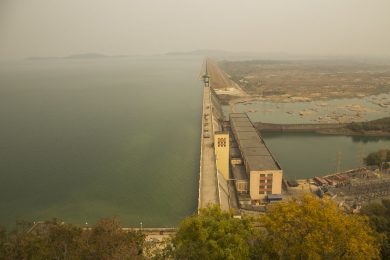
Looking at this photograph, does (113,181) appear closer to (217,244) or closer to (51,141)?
(51,141)

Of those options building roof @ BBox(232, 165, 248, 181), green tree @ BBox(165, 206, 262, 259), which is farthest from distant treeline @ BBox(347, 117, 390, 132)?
green tree @ BBox(165, 206, 262, 259)

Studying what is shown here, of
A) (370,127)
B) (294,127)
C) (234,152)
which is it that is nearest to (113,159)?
(234,152)

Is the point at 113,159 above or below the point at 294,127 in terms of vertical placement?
below

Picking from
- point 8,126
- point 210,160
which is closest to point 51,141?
point 8,126

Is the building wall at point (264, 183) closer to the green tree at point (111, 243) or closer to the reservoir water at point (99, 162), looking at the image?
the reservoir water at point (99, 162)

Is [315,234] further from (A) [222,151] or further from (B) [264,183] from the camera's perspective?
(A) [222,151]

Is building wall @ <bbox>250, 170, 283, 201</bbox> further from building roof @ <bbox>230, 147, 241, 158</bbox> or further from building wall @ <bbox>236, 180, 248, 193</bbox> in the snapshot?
building roof @ <bbox>230, 147, 241, 158</bbox>
